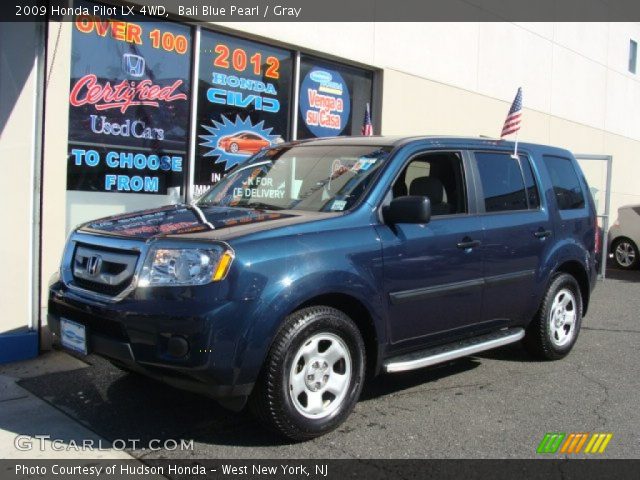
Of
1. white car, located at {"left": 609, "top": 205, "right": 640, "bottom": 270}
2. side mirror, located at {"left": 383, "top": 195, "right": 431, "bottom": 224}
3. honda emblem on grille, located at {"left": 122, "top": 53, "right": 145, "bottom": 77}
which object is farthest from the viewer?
white car, located at {"left": 609, "top": 205, "right": 640, "bottom": 270}

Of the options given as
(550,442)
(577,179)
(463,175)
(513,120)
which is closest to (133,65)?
(463,175)

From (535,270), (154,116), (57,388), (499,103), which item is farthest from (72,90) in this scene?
(499,103)

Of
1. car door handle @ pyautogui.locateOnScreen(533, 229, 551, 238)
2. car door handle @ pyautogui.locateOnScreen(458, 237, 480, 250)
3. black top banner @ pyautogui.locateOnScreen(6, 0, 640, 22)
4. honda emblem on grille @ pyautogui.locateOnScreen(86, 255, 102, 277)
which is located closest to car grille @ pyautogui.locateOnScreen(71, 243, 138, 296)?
honda emblem on grille @ pyautogui.locateOnScreen(86, 255, 102, 277)

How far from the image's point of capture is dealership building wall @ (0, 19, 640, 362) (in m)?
5.83

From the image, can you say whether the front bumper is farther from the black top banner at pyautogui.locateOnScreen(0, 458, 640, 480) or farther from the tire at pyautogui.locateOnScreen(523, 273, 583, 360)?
the tire at pyautogui.locateOnScreen(523, 273, 583, 360)

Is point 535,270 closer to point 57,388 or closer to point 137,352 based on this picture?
point 137,352

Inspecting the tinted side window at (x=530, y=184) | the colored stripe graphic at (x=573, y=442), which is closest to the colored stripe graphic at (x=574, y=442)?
the colored stripe graphic at (x=573, y=442)

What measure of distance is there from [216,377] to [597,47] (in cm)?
1430

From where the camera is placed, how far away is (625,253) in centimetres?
1323

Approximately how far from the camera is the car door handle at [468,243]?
4.67m

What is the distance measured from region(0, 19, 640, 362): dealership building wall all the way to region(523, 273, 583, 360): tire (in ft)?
13.1

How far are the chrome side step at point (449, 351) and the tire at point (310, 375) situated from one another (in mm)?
311

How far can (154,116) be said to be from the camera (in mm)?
6977
